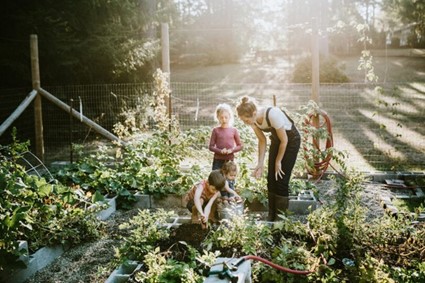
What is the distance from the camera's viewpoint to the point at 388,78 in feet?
68.2

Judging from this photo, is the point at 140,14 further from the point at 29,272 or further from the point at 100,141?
the point at 29,272

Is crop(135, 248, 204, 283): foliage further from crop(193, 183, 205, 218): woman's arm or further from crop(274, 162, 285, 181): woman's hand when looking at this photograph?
crop(274, 162, 285, 181): woman's hand

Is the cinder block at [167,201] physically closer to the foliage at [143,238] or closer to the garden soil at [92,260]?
the garden soil at [92,260]

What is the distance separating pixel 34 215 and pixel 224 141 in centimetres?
232

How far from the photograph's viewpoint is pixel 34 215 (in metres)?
4.74

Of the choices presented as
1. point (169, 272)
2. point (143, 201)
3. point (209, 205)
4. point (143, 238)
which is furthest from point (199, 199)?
point (143, 201)

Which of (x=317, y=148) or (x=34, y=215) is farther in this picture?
(x=317, y=148)

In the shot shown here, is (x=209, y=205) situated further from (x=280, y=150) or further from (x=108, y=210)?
(x=108, y=210)

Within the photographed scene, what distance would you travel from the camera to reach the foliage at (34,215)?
3877 millimetres

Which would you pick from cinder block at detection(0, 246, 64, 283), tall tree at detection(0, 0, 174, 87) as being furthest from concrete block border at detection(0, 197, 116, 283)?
tall tree at detection(0, 0, 174, 87)

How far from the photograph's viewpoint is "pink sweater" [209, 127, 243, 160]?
5.69 m

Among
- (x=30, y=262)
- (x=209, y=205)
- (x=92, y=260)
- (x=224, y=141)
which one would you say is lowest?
(x=92, y=260)

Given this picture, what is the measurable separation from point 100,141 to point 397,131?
6.79 m

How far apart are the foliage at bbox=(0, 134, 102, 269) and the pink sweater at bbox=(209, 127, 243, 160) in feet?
5.43
